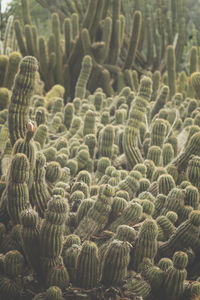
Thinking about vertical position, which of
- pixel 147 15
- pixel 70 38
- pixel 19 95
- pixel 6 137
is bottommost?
pixel 6 137

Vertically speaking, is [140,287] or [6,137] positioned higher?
[6,137]

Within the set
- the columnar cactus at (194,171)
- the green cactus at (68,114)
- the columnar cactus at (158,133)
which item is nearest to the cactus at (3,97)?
the green cactus at (68,114)

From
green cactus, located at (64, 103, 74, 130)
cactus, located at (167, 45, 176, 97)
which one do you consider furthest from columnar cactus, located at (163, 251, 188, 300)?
cactus, located at (167, 45, 176, 97)

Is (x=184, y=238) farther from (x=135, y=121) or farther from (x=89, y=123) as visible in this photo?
(x=89, y=123)

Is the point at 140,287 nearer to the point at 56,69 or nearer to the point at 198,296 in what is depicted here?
the point at 198,296

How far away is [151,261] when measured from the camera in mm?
2057

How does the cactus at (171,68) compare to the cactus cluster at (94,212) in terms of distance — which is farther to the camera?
the cactus at (171,68)

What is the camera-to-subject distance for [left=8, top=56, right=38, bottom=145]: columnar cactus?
2245 millimetres

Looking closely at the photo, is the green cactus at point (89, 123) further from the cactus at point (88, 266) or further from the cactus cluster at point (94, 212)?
the cactus at point (88, 266)

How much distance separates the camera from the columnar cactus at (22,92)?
2.24 m

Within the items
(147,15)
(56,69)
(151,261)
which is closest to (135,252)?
(151,261)

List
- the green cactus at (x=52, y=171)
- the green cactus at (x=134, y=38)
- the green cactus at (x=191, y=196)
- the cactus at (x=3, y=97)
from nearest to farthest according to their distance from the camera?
1. the green cactus at (x=191, y=196)
2. the green cactus at (x=52, y=171)
3. the cactus at (x=3, y=97)
4. the green cactus at (x=134, y=38)

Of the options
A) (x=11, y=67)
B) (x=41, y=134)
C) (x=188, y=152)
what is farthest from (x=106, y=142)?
(x=11, y=67)

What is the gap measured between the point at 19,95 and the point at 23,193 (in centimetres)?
57
